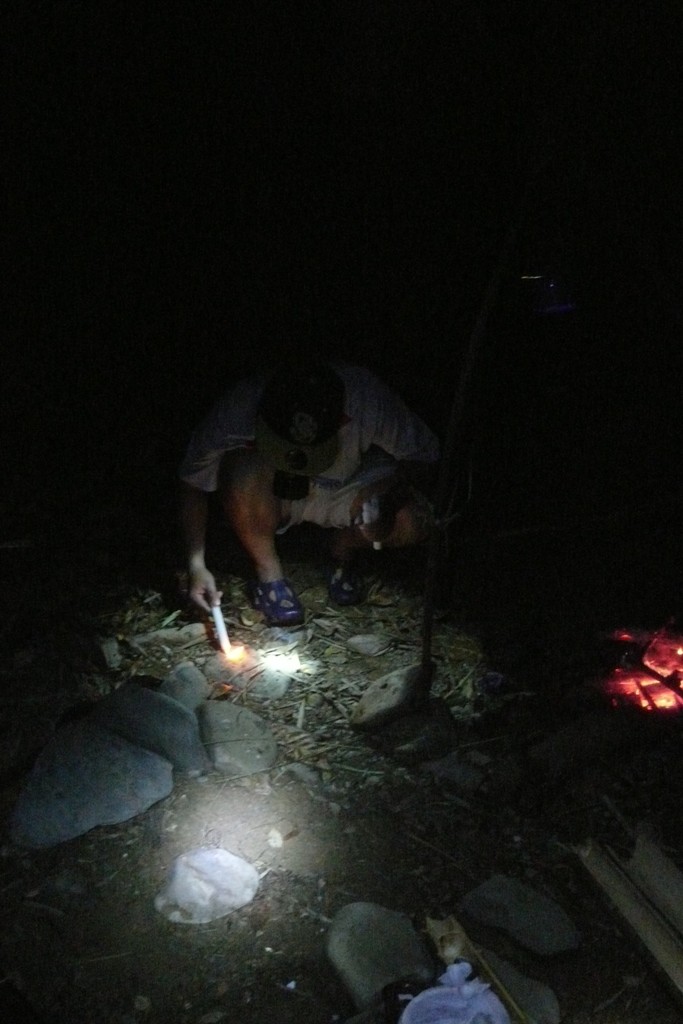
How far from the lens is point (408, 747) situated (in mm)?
3600

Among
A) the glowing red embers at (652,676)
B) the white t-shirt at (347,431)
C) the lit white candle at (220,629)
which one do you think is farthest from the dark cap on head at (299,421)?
the glowing red embers at (652,676)

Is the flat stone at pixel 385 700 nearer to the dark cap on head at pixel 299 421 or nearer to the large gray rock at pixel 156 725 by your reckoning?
the large gray rock at pixel 156 725

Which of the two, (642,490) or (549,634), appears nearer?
(549,634)

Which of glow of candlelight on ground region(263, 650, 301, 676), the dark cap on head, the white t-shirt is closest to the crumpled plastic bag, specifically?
glow of candlelight on ground region(263, 650, 301, 676)

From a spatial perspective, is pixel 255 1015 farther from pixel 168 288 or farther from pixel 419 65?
pixel 419 65

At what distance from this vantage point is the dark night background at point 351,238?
3736mm

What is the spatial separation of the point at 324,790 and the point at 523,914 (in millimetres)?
1103

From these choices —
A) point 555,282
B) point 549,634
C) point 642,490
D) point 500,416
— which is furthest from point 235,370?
point 642,490

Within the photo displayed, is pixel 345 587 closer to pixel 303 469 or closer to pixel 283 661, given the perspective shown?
pixel 283 661

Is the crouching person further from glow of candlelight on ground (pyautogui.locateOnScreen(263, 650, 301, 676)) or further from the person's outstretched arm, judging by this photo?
glow of candlelight on ground (pyautogui.locateOnScreen(263, 650, 301, 676))

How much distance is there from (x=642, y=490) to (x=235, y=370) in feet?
12.6

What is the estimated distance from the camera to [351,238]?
5.25 metres

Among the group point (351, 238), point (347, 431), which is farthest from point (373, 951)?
point (351, 238)

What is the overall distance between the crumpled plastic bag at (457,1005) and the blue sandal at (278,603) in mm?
2685
